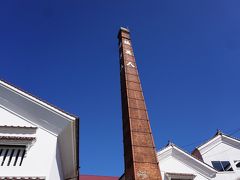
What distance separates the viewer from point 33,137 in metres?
9.43

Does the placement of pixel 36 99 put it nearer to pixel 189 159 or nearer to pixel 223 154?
pixel 189 159

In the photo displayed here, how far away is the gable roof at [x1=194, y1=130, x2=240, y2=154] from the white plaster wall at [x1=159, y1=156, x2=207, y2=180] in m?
2.93

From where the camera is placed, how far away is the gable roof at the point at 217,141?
17336mm

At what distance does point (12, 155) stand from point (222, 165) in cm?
1440

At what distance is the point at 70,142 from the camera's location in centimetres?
1066

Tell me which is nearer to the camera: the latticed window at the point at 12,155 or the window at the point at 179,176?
the latticed window at the point at 12,155

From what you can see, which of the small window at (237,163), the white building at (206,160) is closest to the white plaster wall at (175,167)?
the white building at (206,160)

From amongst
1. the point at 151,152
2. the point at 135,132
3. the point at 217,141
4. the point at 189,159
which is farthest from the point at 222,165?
the point at 135,132

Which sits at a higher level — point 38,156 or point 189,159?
Result: point 189,159

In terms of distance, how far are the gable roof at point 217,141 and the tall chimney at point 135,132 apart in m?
6.79

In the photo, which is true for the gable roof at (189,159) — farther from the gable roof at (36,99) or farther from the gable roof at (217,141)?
the gable roof at (36,99)

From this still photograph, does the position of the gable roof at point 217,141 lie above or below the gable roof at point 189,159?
Answer: above

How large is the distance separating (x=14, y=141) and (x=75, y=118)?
2708mm

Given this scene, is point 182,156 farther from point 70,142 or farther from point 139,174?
point 70,142
